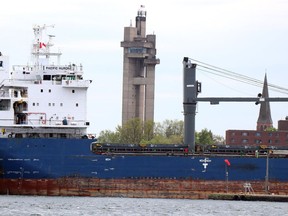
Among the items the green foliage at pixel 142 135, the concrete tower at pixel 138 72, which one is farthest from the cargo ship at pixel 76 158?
the concrete tower at pixel 138 72

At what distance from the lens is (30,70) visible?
72.1m

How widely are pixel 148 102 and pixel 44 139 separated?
62.6 meters

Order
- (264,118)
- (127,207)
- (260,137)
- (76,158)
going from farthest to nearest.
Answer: (264,118)
(260,137)
(76,158)
(127,207)

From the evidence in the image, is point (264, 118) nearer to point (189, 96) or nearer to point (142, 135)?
point (142, 135)

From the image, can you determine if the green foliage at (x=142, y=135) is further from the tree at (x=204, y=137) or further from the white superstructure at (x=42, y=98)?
the white superstructure at (x=42, y=98)

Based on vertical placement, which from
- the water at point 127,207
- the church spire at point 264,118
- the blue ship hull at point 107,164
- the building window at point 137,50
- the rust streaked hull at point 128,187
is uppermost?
the building window at point 137,50

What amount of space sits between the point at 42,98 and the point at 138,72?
61.3 m

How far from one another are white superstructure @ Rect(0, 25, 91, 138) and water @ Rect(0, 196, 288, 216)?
4.43 meters

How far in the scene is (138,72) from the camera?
132 metres

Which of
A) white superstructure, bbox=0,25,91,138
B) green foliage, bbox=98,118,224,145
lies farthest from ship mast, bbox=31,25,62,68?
green foliage, bbox=98,118,224,145

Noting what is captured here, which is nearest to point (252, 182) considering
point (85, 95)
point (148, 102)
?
point (85, 95)

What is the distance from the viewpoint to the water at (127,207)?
57778 millimetres

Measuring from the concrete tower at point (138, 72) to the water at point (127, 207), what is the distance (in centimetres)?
6082

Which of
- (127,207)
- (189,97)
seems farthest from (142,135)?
(127,207)
